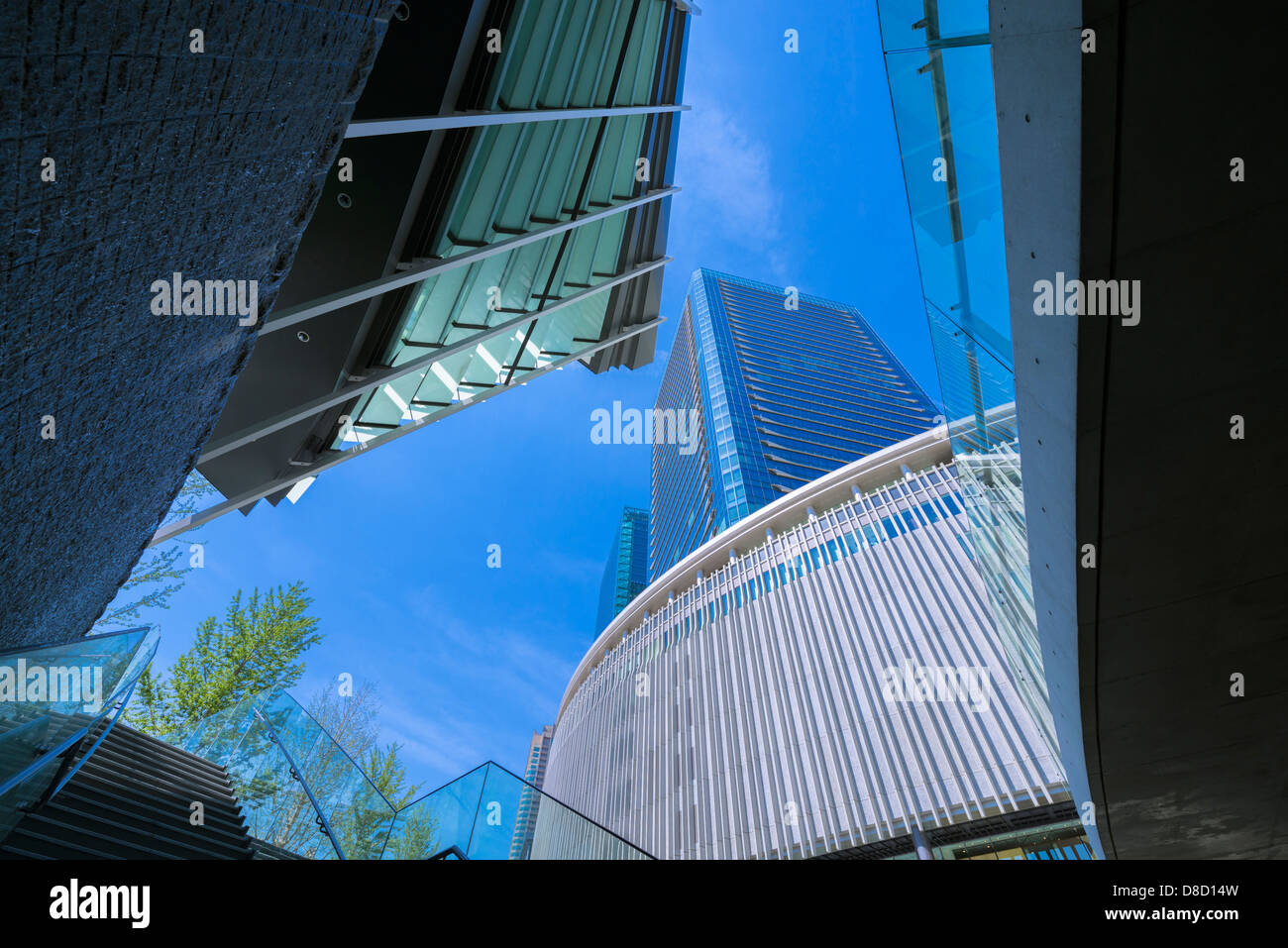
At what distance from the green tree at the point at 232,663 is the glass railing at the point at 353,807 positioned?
26.6ft

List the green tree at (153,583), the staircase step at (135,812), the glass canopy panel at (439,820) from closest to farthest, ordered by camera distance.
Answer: the staircase step at (135,812) < the glass canopy panel at (439,820) < the green tree at (153,583)

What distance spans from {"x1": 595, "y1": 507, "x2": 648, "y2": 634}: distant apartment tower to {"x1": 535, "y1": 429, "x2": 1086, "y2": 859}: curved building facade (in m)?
69.1

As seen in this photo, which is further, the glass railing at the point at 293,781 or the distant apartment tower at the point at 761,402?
the distant apartment tower at the point at 761,402

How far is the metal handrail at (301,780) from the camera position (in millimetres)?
7309

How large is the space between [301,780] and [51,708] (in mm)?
4210

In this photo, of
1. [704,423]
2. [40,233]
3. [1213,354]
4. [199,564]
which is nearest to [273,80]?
[40,233]

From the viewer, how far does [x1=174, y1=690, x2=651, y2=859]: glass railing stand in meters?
6.54

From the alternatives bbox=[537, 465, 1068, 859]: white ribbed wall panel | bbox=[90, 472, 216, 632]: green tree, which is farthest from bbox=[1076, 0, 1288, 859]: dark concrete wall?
bbox=[90, 472, 216, 632]: green tree

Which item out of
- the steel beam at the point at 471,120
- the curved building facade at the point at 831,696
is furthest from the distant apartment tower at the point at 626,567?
the steel beam at the point at 471,120

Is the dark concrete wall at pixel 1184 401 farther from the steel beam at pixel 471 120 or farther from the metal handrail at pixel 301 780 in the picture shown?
the metal handrail at pixel 301 780

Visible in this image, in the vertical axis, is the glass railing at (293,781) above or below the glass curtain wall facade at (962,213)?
below

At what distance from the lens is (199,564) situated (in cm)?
1500

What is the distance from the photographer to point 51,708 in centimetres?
432
